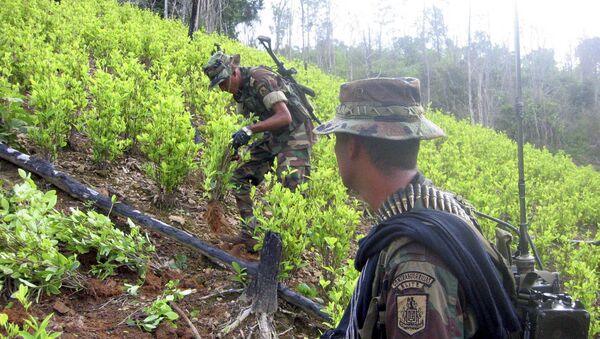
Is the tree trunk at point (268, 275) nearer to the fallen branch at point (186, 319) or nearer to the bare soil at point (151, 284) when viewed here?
the bare soil at point (151, 284)

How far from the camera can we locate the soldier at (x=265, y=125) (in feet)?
13.9

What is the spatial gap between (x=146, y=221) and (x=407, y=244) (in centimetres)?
263

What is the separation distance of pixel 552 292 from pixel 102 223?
101 inches

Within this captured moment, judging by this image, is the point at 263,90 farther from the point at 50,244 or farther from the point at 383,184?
the point at 383,184

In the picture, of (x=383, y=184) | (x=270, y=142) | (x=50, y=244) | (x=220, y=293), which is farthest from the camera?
(x=270, y=142)

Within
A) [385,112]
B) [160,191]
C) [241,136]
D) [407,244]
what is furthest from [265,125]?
[407,244]

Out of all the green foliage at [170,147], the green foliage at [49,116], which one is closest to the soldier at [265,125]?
the green foliage at [170,147]

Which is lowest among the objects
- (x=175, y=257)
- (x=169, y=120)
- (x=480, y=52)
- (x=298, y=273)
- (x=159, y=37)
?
(x=298, y=273)

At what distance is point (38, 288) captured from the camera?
2848 millimetres

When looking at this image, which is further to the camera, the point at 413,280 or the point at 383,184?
the point at 383,184

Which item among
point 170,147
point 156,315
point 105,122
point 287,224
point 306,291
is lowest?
point 306,291

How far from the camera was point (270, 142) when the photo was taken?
451 cm

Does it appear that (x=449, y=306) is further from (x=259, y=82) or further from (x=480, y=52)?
(x=480, y=52)

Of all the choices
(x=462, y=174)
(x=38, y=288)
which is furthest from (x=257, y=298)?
(x=462, y=174)
